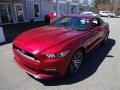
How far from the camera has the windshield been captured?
4.86 metres

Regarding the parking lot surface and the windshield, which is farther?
the windshield

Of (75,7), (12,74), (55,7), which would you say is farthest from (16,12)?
(75,7)

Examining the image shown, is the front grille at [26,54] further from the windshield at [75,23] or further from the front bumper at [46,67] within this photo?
the windshield at [75,23]

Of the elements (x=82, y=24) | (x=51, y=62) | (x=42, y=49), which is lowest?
(x=51, y=62)

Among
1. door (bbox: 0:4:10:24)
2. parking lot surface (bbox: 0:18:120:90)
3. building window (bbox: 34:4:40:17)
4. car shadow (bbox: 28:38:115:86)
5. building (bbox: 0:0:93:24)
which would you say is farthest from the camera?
building window (bbox: 34:4:40:17)

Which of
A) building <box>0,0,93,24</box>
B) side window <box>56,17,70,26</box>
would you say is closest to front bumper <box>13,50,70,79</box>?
side window <box>56,17,70,26</box>

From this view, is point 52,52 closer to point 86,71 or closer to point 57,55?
point 57,55

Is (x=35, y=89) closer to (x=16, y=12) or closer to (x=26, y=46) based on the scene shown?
(x=26, y=46)

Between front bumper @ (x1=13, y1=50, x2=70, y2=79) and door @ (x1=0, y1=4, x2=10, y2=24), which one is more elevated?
door @ (x1=0, y1=4, x2=10, y2=24)

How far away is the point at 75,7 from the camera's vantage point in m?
38.0

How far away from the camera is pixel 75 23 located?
5.04 m

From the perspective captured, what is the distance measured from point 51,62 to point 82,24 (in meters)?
2.22

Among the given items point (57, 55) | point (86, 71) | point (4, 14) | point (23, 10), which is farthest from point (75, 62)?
point (23, 10)

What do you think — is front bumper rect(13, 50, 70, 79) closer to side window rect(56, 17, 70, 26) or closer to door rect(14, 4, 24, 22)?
side window rect(56, 17, 70, 26)
